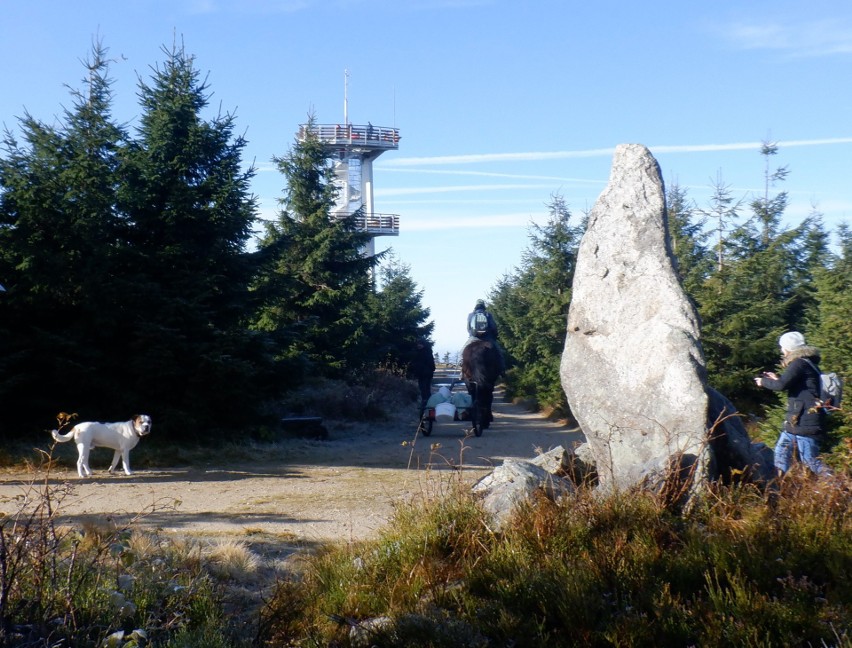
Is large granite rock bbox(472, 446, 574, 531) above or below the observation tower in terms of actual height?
below

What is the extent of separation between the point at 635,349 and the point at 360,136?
43383 millimetres

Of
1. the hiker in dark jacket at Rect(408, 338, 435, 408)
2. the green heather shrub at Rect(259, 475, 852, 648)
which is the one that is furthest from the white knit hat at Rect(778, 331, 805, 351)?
the hiker in dark jacket at Rect(408, 338, 435, 408)

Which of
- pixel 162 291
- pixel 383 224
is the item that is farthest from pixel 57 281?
pixel 383 224

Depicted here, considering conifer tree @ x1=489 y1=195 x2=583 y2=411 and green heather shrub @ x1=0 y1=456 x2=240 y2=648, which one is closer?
green heather shrub @ x1=0 y1=456 x2=240 y2=648

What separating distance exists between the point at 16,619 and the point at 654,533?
384 cm

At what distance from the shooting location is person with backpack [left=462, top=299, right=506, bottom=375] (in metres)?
16.5

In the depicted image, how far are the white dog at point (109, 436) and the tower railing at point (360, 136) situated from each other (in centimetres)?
3795

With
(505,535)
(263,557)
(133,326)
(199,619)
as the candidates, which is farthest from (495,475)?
(133,326)

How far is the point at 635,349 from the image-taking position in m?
7.12

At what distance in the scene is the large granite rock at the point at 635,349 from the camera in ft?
21.7

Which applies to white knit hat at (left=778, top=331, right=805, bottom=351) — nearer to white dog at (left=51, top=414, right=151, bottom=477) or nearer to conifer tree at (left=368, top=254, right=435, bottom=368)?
white dog at (left=51, top=414, right=151, bottom=477)

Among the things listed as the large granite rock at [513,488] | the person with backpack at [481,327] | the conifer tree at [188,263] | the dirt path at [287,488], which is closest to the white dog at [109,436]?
the dirt path at [287,488]

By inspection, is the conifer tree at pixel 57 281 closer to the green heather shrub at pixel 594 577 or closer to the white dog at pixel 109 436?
the white dog at pixel 109 436

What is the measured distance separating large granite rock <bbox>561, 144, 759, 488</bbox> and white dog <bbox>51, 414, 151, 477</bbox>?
617 cm
